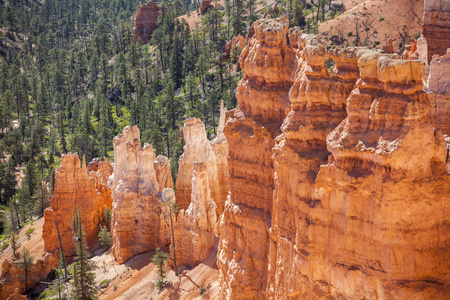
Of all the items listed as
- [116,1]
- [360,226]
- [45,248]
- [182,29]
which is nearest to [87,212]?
[45,248]

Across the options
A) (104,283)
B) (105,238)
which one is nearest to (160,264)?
(104,283)

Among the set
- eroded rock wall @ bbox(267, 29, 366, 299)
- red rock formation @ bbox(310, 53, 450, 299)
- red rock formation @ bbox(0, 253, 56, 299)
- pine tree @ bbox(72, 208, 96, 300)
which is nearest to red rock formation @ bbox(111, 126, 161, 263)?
pine tree @ bbox(72, 208, 96, 300)

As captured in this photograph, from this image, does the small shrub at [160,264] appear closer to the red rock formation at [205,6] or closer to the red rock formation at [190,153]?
the red rock formation at [190,153]

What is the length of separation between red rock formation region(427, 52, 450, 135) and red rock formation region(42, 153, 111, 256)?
99.3 feet

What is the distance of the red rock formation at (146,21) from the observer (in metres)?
122

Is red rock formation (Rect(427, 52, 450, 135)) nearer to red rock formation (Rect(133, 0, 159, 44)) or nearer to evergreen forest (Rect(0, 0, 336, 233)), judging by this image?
evergreen forest (Rect(0, 0, 336, 233))

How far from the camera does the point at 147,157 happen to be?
128 feet

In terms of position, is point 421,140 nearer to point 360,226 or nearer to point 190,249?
point 360,226

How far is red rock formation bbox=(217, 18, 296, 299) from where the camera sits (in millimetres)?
21312

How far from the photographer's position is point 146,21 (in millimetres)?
123062

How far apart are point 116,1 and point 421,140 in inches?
6737

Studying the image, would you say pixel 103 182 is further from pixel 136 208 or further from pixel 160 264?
pixel 160 264

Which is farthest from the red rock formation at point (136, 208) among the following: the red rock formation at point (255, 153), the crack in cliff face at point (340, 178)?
the crack in cliff face at point (340, 178)

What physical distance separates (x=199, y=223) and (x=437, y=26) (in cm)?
3307
